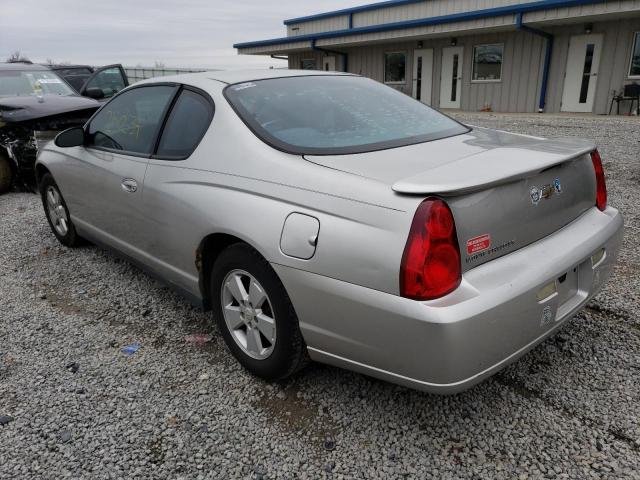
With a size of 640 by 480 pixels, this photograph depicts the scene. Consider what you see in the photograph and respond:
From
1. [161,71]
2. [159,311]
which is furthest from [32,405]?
[161,71]

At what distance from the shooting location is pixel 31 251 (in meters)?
4.77

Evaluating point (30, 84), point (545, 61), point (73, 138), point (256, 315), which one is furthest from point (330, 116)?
point (545, 61)

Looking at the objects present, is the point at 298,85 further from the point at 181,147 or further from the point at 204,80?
the point at 181,147

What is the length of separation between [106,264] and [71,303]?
72 centimetres

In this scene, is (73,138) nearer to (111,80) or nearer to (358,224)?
(358,224)

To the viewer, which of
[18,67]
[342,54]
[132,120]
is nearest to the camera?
[132,120]

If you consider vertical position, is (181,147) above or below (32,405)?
above

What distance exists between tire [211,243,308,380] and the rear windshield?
58 cm

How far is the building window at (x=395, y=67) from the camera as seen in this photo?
18378 millimetres

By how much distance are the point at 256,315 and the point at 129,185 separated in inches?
52.0

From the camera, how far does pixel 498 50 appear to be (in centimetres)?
1555

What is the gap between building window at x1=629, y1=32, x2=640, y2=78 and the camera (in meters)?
12.9

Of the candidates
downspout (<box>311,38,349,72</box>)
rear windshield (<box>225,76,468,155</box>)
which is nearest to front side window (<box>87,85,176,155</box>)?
rear windshield (<box>225,76,468,155</box>)

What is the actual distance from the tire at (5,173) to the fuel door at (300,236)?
255 inches
